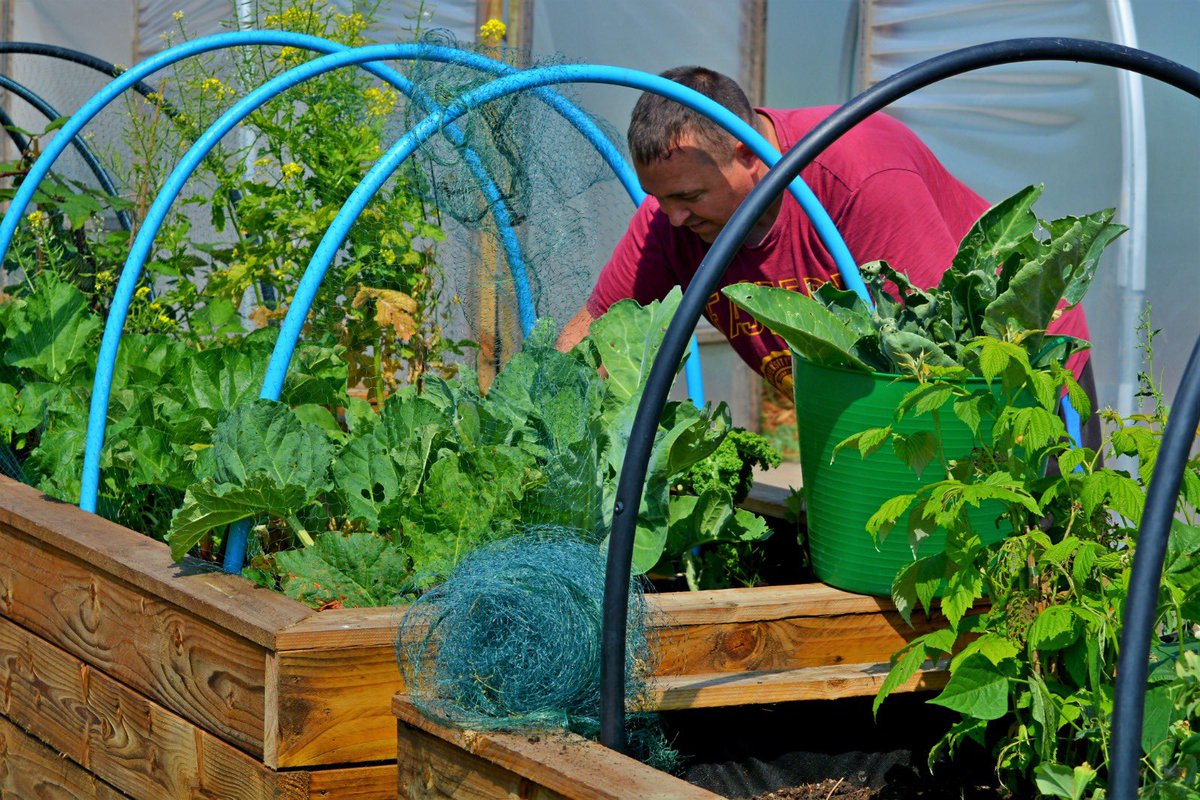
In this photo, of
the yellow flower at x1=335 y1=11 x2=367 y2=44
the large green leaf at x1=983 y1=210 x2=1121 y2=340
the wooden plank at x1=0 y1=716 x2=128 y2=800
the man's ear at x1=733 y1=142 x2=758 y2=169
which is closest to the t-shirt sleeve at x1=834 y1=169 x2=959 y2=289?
the man's ear at x1=733 y1=142 x2=758 y2=169

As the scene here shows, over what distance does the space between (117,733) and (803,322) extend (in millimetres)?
1317

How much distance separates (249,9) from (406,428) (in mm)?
3188

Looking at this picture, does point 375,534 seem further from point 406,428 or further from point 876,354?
point 876,354

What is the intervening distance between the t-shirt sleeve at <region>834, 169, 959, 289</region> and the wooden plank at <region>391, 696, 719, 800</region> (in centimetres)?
113

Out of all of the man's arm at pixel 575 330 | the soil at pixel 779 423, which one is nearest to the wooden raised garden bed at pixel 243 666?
the man's arm at pixel 575 330

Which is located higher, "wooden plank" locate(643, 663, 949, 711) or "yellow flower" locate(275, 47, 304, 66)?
"yellow flower" locate(275, 47, 304, 66)

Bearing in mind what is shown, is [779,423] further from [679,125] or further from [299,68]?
[299,68]

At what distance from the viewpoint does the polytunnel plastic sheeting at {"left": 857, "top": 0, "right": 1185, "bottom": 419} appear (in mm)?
4398

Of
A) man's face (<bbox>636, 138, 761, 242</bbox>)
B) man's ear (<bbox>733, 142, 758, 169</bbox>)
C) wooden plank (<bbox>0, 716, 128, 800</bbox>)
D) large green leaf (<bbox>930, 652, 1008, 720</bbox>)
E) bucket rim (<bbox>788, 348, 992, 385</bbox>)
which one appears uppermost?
man's ear (<bbox>733, 142, 758, 169</bbox>)

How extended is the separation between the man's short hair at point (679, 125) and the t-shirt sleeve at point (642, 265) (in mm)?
381

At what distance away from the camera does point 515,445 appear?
2.07m

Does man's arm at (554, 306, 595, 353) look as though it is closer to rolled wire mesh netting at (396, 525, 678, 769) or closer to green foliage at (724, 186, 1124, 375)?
green foliage at (724, 186, 1124, 375)

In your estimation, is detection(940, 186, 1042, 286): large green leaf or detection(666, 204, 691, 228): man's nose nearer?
detection(940, 186, 1042, 286): large green leaf

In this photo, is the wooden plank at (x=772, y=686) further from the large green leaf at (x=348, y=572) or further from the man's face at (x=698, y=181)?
the man's face at (x=698, y=181)
